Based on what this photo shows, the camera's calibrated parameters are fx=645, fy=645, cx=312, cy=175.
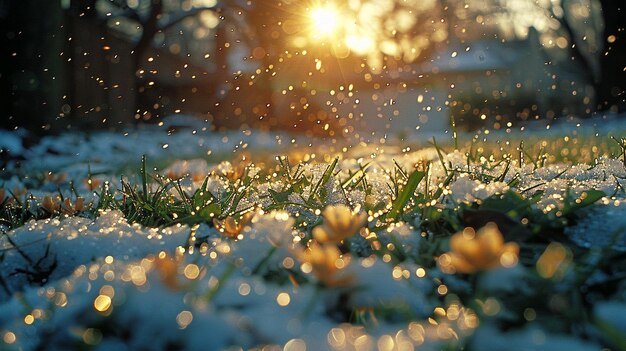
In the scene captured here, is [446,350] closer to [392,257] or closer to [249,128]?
[392,257]

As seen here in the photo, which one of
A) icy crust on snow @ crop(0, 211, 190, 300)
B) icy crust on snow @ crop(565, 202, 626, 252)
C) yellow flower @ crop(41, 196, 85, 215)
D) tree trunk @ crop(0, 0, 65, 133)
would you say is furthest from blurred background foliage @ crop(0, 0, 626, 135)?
icy crust on snow @ crop(565, 202, 626, 252)

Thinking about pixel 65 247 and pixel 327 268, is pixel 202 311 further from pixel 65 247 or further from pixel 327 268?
pixel 65 247

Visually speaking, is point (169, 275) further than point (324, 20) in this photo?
No

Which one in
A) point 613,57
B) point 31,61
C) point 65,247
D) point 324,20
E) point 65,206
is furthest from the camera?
point 613,57

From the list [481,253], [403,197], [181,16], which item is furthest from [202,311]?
[181,16]

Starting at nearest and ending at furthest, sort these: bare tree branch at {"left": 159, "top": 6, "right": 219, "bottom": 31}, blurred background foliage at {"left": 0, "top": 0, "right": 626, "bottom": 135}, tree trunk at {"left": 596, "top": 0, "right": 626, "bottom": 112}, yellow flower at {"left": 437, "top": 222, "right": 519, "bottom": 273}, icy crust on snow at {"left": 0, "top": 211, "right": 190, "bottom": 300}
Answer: yellow flower at {"left": 437, "top": 222, "right": 519, "bottom": 273} → icy crust on snow at {"left": 0, "top": 211, "right": 190, "bottom": 300} → blurred background foliage at {"left": 0, "top": 0, "right": 626, "bottom": 135} → bare tree branch at {"left": 159, "top": 6, "right": 219, "bottom": 31} → tree trunk at {"left": 596, "top": 0, "right": 626, "bottom": 112}

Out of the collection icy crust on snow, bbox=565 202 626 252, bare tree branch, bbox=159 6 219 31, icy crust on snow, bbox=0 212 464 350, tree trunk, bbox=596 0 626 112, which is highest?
tree trunk, bbox=596 0 626 112

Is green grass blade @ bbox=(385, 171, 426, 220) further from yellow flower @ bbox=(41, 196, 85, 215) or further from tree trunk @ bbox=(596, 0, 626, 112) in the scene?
tree trunk @ bbox=(596, 0, 626, 112)

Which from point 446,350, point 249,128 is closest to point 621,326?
point 446,350

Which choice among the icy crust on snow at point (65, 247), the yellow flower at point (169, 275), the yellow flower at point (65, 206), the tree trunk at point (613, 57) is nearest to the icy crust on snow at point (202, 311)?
the yellow flower at point (169, 275)
